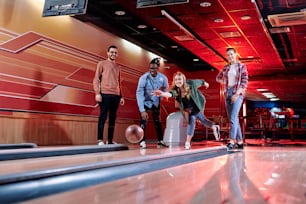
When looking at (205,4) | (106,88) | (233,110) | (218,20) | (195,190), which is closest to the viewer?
(195,190)

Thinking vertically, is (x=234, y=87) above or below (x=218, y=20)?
below

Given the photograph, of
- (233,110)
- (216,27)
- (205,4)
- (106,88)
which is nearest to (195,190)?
(233,110)

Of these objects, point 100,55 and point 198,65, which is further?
point 198,65

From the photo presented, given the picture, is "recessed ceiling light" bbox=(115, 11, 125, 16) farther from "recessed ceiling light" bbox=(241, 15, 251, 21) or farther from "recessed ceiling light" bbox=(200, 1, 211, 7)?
"recessed ceiling light" bbox=(241, 15, 251, 21)

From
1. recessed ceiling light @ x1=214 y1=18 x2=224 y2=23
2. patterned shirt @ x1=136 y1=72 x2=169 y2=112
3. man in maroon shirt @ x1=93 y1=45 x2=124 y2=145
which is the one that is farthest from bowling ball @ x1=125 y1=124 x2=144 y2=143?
recessed ceiling light @ x1=214 y1=18 x2=224 y2=23

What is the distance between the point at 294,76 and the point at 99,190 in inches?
465

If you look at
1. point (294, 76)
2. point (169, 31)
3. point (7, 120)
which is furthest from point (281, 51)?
point (7, 120)

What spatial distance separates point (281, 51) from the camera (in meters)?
9.66

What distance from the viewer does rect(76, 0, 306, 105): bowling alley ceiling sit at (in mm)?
6289

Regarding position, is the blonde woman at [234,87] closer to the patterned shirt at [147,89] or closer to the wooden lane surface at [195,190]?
the patterned shirt at [147,89]

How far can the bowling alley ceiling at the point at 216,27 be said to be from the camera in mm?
6289

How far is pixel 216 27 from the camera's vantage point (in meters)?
7.32

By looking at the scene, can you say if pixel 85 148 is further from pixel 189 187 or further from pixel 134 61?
pixel 134 61

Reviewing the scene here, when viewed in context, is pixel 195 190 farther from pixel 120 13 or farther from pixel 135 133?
pixel 120 13
